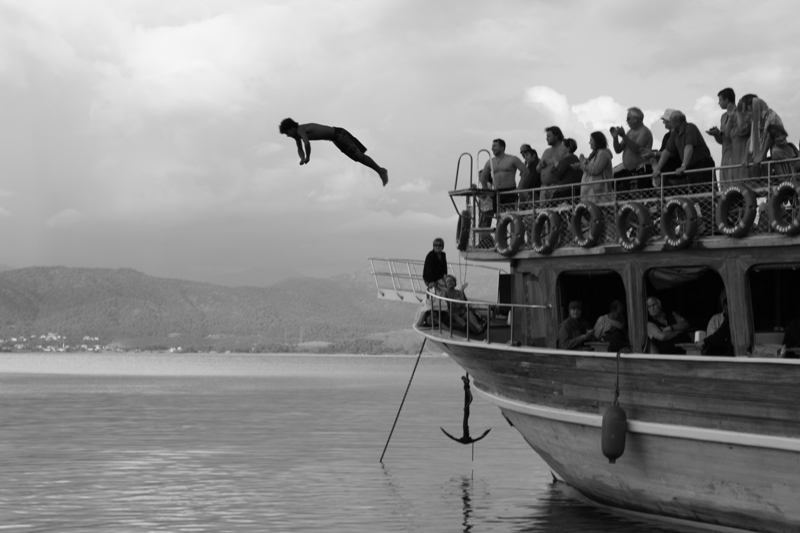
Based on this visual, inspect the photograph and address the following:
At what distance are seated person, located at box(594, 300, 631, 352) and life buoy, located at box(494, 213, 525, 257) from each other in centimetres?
176

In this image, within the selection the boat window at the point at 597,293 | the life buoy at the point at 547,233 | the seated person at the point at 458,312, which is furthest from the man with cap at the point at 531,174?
the seated person at the point at 458,312

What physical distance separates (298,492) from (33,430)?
799 inches

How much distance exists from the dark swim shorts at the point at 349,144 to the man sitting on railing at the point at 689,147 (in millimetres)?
4036

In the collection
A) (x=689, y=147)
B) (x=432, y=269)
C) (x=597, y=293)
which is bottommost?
(x=597, y=293)

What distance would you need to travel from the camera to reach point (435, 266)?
72.5 ft

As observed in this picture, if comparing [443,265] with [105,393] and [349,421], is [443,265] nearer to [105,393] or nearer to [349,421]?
[349,421]

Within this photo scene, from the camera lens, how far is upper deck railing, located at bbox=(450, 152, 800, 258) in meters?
15.5

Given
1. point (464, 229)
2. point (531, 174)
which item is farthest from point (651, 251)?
point (464, 229)

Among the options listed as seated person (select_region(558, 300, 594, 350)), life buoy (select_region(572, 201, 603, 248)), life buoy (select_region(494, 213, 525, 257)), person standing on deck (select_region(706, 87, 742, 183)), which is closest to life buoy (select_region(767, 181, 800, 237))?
person standing on deck (select_region(706, 87, 742, 183))

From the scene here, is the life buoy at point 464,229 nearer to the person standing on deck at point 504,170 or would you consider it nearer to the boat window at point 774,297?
the person standing on deck at point 504,170

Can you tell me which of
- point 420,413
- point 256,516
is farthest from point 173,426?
point 256,516

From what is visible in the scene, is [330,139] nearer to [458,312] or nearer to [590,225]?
[590,225]

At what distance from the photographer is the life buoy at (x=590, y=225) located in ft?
57.9

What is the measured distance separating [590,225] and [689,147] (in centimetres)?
189
